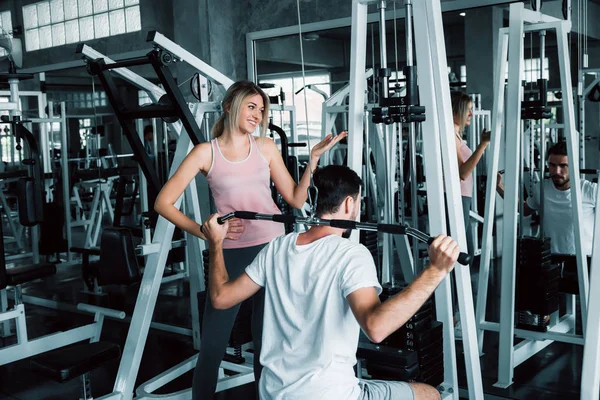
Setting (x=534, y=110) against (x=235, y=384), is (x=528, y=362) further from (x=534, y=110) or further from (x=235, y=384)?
(x=235, y=384)

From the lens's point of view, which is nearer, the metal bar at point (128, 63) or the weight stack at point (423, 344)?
the weight stack at point (423, 344)

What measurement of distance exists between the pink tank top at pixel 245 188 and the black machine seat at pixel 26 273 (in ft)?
6.09

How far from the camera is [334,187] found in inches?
71.8

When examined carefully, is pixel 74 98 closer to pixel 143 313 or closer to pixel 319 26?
pixel 319 26

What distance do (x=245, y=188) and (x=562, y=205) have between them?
2.18 meters

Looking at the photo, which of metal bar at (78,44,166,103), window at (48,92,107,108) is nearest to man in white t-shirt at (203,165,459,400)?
metal bar at (78,44,166,103)

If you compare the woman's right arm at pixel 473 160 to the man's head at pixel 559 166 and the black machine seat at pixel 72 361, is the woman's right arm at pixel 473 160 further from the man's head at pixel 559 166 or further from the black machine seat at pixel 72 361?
the black machine seat at pixel 72 361

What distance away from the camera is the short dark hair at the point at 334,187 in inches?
71.5

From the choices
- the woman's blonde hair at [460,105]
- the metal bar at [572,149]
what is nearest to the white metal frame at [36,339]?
the woman's blonde hair at [460,105]

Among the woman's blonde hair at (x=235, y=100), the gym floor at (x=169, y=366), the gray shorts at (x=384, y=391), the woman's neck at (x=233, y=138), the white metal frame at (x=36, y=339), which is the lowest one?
the gym floor at (x=169, y=366)

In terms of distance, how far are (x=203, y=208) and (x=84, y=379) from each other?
10.4ft

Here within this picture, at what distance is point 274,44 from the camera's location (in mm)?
6270

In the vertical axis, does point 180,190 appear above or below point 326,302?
above

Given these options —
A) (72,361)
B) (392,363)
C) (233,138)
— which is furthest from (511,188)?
(72,361)
